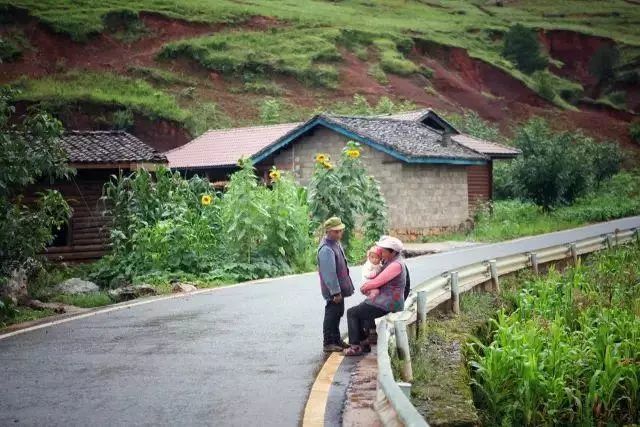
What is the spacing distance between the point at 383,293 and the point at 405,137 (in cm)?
2391

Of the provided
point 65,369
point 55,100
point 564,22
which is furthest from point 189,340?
point 564,22

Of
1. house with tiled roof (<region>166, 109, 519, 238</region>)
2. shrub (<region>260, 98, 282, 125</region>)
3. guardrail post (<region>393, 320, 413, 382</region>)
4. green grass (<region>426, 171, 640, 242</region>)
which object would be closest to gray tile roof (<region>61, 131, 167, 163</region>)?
house with tiled roof (<region>166, 109, 519, 238</region>)

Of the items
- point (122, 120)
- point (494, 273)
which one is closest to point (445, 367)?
point (494, 273)

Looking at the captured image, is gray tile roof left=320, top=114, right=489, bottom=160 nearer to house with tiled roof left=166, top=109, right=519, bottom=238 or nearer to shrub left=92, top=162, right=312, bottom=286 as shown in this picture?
house with tiled roof left=166, top=109, right=519, bottom=238

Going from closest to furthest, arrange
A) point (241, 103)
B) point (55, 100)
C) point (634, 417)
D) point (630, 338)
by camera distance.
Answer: point (634, 417), point (630, 338), point (55, 100), point (241, 103)

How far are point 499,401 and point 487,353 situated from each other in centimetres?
66

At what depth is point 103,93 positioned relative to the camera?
54.4 meters

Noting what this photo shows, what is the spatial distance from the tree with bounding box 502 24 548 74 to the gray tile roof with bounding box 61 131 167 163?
64.5 meters

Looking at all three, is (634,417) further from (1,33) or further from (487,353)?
(1,33)

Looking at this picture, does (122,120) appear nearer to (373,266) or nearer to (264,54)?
(264,54)

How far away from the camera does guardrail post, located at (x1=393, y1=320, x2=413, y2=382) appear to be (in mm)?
8062

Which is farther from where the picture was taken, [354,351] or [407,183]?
[407,183]

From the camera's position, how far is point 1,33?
61.2 metres

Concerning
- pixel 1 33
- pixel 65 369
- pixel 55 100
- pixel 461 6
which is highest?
pixel 461 6
